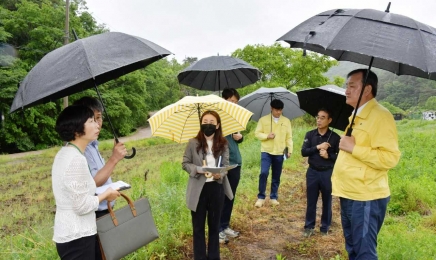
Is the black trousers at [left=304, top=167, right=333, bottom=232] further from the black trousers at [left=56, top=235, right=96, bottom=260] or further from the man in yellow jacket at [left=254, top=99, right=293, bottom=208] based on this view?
the black trousers at [left=56, top=235, right=96, bottom=260]

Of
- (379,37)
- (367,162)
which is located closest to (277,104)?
(367,162)

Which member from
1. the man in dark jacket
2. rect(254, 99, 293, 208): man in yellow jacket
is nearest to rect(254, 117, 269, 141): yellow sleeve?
rect(254, 99, 293, 208): man in yellow jacket

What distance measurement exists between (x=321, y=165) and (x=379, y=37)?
7.87ft

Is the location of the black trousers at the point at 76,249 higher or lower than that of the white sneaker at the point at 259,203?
higher

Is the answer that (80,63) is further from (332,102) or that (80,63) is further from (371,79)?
(332,102)

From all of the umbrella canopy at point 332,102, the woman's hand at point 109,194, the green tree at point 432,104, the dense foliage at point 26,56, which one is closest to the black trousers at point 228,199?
the umbrella canopy at point 332,102

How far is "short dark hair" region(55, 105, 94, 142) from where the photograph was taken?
203cm

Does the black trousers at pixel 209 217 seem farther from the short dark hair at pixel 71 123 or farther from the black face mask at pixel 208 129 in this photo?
the short dark hair at pixel 71 123

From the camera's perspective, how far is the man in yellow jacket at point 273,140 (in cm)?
524

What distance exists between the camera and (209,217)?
3.24 m

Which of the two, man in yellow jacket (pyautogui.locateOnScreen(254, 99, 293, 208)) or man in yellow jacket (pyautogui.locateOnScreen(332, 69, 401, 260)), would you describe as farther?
man in yellow jacket (pyautogui.locateOnScreen(254, 99, 293, 208))

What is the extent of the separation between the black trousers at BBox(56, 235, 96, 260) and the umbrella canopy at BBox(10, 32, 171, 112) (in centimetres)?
90

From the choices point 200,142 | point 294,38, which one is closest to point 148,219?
point 200,142

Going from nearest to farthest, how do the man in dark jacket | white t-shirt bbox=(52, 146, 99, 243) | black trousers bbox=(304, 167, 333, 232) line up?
white t-shirt bbox=(52, 146, 99, 243) → the man in dark jacket → black trousers bbox=(304, 167, 333, 232)
